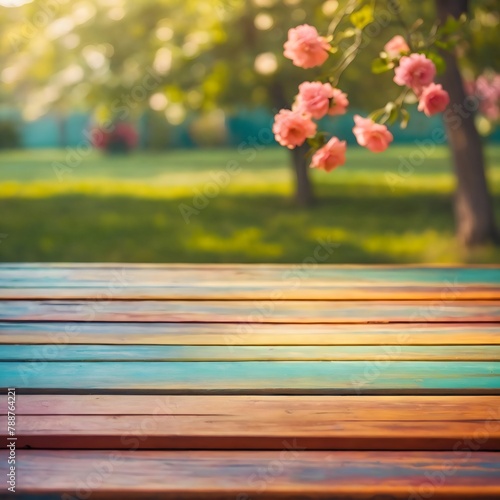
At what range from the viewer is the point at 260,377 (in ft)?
7.34

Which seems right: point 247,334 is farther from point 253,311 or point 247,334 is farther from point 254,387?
point 254,387

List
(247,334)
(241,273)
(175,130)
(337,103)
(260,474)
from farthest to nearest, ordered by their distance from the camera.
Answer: (175,130), (241,273), (337,103), (247,334), (260,474)

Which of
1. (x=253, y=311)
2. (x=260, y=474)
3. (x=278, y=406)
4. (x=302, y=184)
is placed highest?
(x=302, y=184)

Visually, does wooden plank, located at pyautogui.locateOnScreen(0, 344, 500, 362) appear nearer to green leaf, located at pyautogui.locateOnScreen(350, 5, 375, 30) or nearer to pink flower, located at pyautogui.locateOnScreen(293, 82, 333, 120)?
pink flower, located at pyautogui.locateOnScreen(293, 82, 333, 120)

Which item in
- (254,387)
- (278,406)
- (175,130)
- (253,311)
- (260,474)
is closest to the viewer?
(260,474)

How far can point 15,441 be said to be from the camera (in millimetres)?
1869

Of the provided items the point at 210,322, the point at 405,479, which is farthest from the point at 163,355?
the point at 405,479

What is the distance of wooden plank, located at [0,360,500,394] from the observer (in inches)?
85.2

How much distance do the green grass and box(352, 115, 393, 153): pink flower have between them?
4.04 meters

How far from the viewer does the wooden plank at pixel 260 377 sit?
7.10 feet

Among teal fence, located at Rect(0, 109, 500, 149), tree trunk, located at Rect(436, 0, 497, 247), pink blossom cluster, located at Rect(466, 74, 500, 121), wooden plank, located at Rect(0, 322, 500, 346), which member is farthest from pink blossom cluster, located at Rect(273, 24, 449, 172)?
teal fence, located at Rect(0, 109, 500, 149)

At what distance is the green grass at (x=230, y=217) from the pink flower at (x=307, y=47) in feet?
13.4

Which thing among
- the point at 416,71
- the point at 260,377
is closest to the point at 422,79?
the point at 416,71

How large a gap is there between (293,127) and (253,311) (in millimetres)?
798
